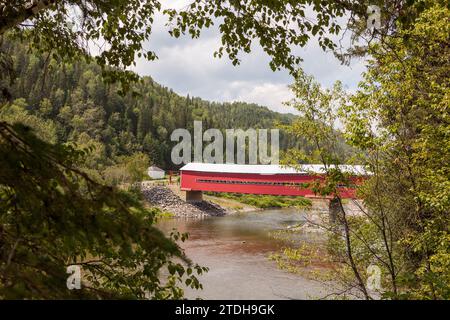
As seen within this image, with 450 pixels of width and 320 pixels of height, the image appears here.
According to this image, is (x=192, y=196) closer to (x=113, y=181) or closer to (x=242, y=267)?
(x=242, y=267)

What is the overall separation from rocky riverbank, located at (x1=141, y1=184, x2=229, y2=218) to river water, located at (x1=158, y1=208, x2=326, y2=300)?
37.4 feet

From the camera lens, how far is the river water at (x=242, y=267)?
46.4ft

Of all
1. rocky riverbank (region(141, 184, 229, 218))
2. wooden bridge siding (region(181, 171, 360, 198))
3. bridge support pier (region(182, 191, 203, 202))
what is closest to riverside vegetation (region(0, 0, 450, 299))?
wooden bridge siding (region(181, 171, 360, 198))

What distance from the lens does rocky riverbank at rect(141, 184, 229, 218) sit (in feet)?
144

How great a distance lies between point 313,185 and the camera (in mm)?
4895

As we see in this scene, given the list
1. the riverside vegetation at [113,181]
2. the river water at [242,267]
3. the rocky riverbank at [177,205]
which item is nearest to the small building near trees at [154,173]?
the rocky riverbank at [177,205]

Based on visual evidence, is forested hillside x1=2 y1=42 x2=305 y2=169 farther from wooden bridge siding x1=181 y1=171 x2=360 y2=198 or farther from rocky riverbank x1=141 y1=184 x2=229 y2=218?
wooden bridge siding x1=181 y1=171 x2=360 y2=198

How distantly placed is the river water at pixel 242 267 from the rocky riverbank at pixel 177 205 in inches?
448

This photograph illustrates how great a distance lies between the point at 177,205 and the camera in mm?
46312

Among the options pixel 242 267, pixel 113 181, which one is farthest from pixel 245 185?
pixel 113 181

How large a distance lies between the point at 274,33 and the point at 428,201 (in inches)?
134

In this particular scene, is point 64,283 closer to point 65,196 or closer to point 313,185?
point 65,196

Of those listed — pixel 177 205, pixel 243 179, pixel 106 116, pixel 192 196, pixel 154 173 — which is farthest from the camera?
pixel 106 116

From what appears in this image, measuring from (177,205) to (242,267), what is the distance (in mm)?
28547
